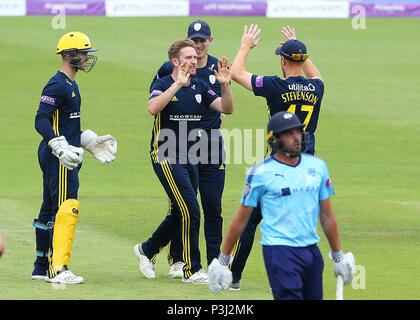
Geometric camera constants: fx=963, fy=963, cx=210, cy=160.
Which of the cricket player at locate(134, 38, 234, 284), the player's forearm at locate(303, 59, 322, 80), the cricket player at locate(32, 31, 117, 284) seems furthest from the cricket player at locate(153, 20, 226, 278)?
the player's forearm at locate(303, 59, 322, 80)

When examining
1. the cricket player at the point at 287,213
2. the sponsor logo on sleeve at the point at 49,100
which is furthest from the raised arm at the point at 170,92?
the cricket player at the point at 287,213

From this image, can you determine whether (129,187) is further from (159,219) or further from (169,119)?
(169,119)

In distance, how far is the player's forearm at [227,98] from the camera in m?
9.92

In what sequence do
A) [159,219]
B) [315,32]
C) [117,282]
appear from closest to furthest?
[117,282] < [159,219] < [315,32]

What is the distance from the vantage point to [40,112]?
996 cm

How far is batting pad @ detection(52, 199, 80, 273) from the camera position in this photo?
9.82m

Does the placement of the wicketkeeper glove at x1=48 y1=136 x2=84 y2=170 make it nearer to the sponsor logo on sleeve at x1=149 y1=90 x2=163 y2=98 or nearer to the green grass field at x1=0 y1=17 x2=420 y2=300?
the sponsor logo on sleeve at x1=149 y1=90 x2=163 y2=98

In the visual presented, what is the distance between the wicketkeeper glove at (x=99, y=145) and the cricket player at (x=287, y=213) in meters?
3.70

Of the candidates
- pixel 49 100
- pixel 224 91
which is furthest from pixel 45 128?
pixel 224 91

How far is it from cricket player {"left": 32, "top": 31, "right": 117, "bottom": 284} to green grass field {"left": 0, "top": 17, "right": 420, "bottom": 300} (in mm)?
303

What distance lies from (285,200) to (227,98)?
3.08 metres
